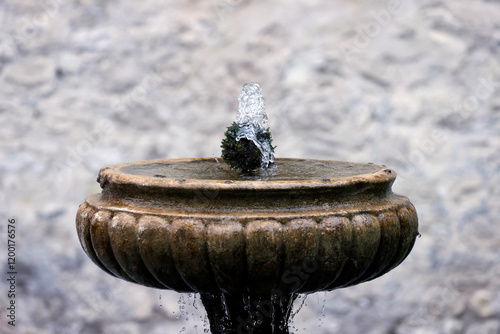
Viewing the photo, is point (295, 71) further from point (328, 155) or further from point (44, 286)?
point (44, 286)

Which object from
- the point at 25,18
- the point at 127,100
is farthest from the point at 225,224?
the point at 25,18

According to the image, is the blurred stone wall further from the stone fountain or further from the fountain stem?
the stone fountain

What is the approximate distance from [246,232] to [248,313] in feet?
1.56

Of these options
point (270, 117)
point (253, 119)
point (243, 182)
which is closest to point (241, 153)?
point (253, 119)

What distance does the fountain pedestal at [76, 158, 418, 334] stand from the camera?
4.68ft

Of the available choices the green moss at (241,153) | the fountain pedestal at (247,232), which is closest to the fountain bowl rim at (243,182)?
the fountain pedestal at (247,232)

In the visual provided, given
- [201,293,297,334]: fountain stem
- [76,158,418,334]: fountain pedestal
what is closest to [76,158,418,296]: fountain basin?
[76,158,418,334]: fountain pedestal

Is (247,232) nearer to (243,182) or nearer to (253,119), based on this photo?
(243,182)

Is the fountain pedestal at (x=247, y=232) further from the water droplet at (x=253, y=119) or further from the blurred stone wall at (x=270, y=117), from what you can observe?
the blurred stone wall at (x=270, y=117)

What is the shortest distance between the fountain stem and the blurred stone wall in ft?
3.45

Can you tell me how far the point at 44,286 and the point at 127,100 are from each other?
1.09 meters

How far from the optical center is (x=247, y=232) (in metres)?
1.42

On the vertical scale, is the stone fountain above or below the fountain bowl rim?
below

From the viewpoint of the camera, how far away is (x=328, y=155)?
9.99 feet
